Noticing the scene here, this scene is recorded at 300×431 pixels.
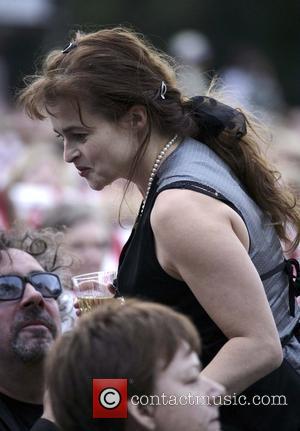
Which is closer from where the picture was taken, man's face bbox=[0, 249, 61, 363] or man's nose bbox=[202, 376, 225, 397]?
man's nose bbox=[202, 376, 225, 397]

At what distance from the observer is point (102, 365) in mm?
2283

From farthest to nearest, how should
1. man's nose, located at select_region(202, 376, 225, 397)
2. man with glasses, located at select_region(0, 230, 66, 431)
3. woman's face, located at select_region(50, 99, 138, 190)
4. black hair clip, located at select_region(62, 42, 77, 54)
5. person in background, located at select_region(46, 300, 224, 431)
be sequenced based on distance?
man with glasses, located at select_region(0, 230, 66, 431), black hair clip, located at select_region(62, 42, 77, 54), woman's face, located at select_region(50, 99, 138, 190), man's nose, located at select_region(202, 376, 225, 397), person in background, located at select_region(46, 300, 224, 431)

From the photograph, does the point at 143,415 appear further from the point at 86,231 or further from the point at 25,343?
the point at 86,231

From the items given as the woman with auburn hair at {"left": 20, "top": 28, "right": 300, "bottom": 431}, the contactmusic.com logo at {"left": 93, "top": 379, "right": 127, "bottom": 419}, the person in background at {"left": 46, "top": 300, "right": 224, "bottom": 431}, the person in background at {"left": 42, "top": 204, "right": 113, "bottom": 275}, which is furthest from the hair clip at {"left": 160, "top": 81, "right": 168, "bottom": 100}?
the person in background at {"left": 42, "top": 204, "right": 113, "bottom": 275}

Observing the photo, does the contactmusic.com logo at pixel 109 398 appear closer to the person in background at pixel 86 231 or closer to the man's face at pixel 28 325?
the man's face at pixel 28 325

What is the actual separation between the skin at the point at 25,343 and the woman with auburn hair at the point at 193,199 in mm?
649

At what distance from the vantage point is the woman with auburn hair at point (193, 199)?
2.71 metres

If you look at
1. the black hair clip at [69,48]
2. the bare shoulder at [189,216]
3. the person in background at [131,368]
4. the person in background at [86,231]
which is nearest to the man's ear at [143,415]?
the person in background at [131,368]

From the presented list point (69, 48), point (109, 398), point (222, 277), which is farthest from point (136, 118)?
point (109, 398)

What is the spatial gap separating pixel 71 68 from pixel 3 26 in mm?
16752

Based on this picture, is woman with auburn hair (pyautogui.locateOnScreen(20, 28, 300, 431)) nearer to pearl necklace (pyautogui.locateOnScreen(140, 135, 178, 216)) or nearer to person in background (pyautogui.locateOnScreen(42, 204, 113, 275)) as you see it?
pearl necklace (pyautogui.locateOnScreen(140, 135, 178, 216))

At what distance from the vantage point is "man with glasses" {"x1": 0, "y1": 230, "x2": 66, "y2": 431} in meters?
3.50

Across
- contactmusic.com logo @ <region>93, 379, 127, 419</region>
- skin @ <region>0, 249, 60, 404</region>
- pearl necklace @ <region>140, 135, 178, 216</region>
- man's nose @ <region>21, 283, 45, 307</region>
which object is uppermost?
pearl necklace @ <region>140, 135, 178, 216</region>

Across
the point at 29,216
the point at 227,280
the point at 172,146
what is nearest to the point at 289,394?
the point at 227,280
